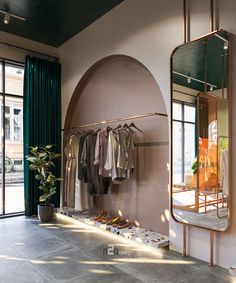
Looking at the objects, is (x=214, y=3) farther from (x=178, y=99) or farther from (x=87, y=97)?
(x=87, y=97)

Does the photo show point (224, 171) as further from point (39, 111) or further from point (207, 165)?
point (39, 111)

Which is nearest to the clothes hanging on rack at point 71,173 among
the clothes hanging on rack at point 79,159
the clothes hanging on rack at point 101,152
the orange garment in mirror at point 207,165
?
the clothes hanging on rack at point 79,159

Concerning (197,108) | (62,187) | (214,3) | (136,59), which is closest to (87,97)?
(136,59)

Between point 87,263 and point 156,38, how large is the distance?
2.93 m

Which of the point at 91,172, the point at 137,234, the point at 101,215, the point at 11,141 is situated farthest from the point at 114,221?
the point at 11,141

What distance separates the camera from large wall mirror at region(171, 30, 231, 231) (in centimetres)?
268

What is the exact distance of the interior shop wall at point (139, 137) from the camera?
3.58 meters

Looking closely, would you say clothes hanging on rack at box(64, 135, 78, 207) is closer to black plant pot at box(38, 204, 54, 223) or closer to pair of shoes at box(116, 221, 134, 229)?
black plant pot at box(38, 204, 54, 223)

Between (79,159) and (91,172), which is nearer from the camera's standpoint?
(91,172)

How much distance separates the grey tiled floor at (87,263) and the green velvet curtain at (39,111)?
1.30 meters

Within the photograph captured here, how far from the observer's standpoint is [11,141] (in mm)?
5004

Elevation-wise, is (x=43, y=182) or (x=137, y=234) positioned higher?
(x=43, y=182)

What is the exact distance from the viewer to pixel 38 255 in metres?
3.00

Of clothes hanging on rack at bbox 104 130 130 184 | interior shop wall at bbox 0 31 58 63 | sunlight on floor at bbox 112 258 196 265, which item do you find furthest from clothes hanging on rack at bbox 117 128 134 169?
interior shop wall at bbox 0 31 58 63
